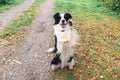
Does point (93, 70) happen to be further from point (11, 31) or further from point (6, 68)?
point (11, 31)

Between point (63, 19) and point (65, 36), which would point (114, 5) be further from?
point (65, 36)

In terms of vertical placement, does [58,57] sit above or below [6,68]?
above

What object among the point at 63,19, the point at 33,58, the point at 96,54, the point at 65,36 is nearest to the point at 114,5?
the point at 96,54

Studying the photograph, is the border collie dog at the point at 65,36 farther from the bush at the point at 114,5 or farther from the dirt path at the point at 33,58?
the bush at the point at 114,5

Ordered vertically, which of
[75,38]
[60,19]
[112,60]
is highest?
[60,19]

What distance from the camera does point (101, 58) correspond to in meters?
8.01

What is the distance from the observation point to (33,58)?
7703 millimetres

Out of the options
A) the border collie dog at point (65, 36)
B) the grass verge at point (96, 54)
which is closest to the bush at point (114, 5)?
the grass verge at point (96, 54)

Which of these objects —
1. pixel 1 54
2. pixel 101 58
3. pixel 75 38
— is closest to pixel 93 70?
pixel 101 58

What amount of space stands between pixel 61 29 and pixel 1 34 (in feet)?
16.6

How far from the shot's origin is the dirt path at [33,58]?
6676 mm

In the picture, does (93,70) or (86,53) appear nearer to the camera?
(93,70)

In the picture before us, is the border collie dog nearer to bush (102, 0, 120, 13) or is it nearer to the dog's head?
the dog's head

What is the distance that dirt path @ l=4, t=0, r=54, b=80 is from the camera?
6.68 metres
